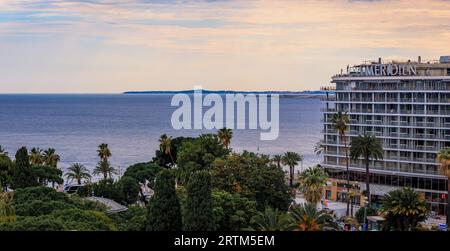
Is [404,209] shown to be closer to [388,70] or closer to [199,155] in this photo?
[199,155]

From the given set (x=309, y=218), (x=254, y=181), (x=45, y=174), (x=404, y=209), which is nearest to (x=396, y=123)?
(x=254, y=181)

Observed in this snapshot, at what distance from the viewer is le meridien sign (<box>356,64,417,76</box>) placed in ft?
281

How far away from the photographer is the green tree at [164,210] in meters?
36.9

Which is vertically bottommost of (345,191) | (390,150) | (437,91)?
(345,191)

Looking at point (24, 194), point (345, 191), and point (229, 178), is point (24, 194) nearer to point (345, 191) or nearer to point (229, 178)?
point (229, 178)

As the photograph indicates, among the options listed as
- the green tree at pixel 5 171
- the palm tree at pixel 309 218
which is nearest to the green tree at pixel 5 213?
the palm tree at pixel 309 218

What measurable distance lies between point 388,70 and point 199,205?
2167 inches

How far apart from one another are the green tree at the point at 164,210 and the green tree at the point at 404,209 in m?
20.1

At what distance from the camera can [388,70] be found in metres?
87.4

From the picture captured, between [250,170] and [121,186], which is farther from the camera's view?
[121,186]

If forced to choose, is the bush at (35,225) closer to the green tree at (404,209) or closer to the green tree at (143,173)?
the green tree at (404,209)

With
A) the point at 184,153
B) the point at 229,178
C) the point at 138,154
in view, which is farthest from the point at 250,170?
the point at 138,154
